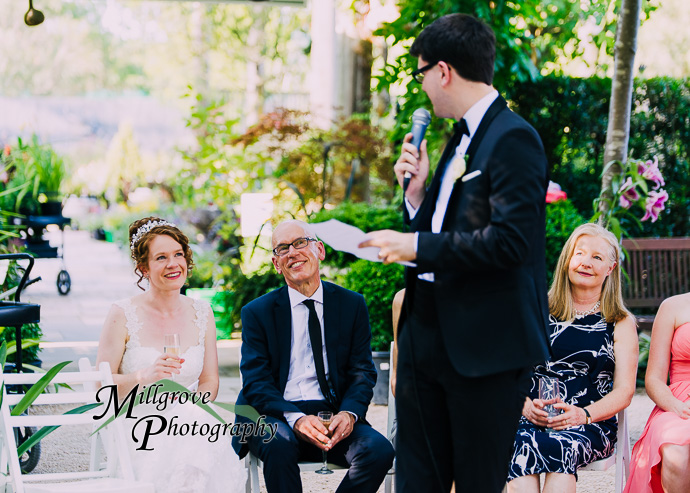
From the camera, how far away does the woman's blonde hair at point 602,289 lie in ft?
12.1

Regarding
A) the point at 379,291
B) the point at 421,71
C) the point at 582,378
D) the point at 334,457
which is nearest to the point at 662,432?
the point at 582,378

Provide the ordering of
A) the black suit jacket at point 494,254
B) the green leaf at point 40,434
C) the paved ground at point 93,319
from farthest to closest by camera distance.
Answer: the paved ground at point 93,319 → the green leaf at point 40,434 → the black suit jacket at point 494,254

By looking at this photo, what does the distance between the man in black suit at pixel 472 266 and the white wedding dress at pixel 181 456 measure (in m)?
1.14

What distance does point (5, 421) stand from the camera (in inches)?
121

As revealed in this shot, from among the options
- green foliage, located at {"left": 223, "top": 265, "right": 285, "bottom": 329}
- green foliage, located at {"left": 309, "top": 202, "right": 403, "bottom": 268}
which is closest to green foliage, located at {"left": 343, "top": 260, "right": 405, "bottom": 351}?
green foliage, located at {"left": 309, "top": 202, "right": 403, "bottom": 268}

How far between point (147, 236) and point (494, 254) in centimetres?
198

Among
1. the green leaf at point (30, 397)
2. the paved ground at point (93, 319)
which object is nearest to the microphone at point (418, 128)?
the green leaf at point (30, 397)

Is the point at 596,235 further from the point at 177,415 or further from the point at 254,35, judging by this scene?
the point at 254,35

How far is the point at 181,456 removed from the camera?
323 centimetres

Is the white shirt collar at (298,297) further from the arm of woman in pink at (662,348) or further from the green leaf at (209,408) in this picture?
the arm of woman in pink at (662,348)

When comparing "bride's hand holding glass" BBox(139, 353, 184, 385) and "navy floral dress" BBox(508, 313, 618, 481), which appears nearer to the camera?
"bride's hand holding glass" BBox(139, 353, 184, 385)

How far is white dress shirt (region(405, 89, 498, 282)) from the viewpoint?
2.34 meters

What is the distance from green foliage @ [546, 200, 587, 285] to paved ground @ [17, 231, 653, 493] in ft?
4.19

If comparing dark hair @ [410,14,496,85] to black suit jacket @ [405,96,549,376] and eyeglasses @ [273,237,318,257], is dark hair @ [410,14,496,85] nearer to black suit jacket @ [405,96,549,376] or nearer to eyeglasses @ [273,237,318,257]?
black suit jacket @ [405,96,549,376]
